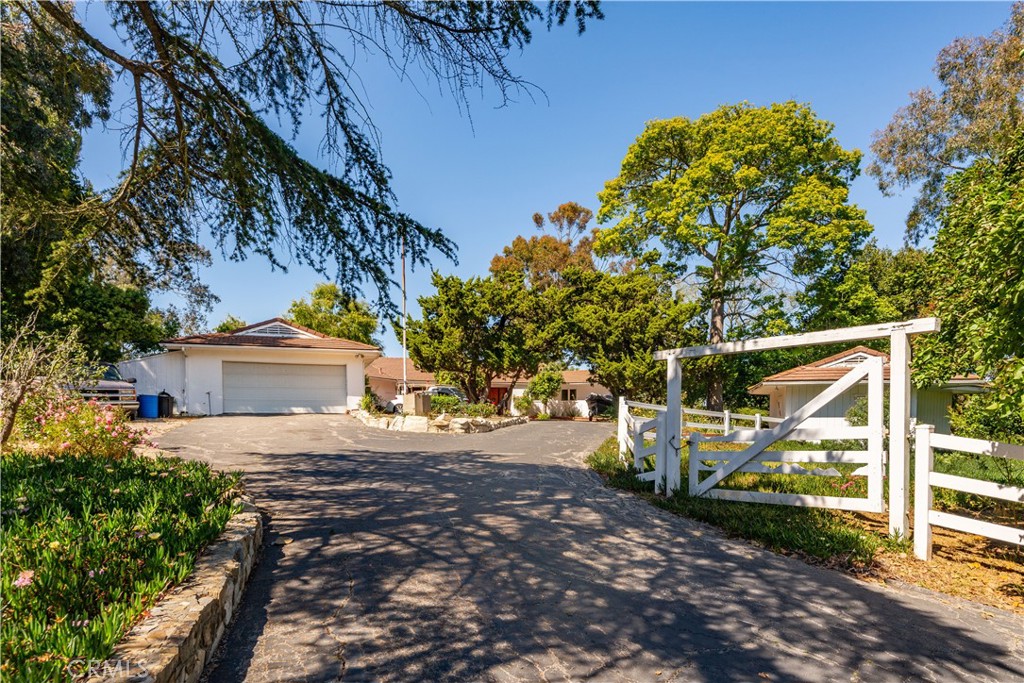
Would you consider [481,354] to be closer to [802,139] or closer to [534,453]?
[534,453]

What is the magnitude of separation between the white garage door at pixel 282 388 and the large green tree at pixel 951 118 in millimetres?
21535

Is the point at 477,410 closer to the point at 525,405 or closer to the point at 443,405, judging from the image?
the point at 443,405

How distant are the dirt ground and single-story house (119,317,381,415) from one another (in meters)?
18.3

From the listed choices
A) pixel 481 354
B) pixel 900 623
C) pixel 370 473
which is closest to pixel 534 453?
pixel 370 473

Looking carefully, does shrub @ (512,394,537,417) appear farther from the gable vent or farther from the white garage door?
the gable vent

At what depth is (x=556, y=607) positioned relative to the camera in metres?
3.65

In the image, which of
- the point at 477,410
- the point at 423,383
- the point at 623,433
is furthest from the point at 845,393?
the point at 423,383

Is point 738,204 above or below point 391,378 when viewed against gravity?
above

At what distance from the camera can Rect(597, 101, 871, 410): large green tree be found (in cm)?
2161

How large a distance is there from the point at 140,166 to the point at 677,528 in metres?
7.71

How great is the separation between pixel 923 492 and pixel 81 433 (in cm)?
997

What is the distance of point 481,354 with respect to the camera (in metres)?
22.0

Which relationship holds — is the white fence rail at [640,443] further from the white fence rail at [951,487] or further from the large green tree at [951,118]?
the large green tree at [951,118]

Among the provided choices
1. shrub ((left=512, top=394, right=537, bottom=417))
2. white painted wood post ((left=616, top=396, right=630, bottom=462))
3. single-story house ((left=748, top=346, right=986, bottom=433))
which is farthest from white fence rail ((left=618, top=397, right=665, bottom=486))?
shrub ((left=512, top=394, right=537, bottom=417))
